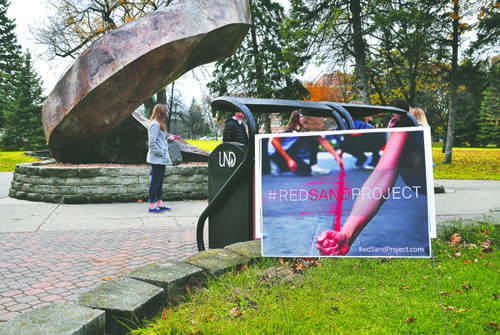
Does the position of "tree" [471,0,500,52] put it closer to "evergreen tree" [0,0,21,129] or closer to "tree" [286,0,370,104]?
"tree" [286,0,370,104]

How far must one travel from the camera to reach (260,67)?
23.3 meters

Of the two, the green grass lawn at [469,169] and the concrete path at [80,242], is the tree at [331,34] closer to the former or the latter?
the green grass lawn at [469,169]

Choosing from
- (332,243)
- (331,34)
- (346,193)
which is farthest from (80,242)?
(331,34)

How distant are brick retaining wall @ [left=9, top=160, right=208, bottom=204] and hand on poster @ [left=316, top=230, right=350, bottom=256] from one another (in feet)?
20.5

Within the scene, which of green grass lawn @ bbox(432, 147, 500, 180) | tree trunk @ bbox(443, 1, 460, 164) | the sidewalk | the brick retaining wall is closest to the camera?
the sidewalk

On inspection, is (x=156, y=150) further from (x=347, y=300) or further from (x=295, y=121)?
(x=347, y=300)

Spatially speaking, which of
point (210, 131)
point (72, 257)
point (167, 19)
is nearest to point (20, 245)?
point (72, 257)

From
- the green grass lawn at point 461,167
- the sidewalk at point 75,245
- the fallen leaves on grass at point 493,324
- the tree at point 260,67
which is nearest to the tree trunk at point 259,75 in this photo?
the tree at point 260,67

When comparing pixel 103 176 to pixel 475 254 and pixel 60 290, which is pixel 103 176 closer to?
pixel 60 290

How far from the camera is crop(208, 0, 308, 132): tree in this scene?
2320 cm

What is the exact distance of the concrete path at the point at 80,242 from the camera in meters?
3.26

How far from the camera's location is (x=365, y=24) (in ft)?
53.6

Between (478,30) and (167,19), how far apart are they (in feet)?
56.0

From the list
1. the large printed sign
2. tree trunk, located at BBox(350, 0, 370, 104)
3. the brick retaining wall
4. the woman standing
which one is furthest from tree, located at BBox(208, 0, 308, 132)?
the large printed sign
